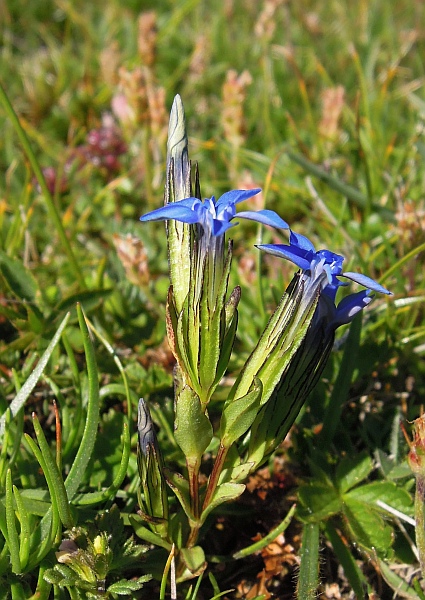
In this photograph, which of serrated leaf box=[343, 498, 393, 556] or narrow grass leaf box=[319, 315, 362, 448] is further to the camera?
narrow grass leaf box=[319, 315, 362, 448]

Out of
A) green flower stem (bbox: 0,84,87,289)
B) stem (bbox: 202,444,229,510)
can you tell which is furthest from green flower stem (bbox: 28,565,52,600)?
green flower stem (bbox: 0,84,87,289)

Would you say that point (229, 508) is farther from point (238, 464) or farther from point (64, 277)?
point (64, 277)

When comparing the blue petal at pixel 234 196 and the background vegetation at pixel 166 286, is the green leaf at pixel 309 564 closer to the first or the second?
the background vegetation at pixel 166 286

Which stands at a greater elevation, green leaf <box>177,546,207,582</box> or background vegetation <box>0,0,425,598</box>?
background vegetation <box>0,0,425,598</box>

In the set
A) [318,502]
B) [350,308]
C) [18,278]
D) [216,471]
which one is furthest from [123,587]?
[18,278]

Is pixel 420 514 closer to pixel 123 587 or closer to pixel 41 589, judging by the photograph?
pixel 123 587

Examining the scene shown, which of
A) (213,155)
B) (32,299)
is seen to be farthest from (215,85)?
(32,299)

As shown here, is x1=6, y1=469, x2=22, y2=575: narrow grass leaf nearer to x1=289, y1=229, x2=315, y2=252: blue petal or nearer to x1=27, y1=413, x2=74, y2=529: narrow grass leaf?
x1=27, y1=413, x2=74, y2=529: narrow grass leaf
